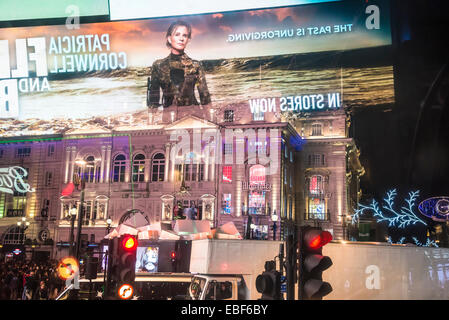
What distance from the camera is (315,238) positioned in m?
6.39

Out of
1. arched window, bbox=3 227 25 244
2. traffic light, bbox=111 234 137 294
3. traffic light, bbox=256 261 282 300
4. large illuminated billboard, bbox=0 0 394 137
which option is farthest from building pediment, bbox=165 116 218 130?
traffic light, bbox=256 261 282 300

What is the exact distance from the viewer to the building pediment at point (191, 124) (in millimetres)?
36281

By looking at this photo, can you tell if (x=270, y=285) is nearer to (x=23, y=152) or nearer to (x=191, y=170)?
(x=191, y=170)

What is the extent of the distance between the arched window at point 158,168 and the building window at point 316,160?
11.3 meters

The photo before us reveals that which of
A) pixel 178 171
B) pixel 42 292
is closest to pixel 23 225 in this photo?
pixel 178 171

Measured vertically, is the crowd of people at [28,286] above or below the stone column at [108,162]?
below

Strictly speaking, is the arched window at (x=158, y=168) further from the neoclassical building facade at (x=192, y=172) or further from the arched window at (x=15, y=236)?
the arched window at (x=15, y=236)

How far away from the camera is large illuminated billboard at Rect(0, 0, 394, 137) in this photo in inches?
1016

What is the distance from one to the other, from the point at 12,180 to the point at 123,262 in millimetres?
32521

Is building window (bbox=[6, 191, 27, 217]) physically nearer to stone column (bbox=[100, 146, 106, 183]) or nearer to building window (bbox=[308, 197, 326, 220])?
stone column (bbox=[100, 146, 106, 183])

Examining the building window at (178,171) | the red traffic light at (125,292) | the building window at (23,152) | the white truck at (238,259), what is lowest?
the white truck at (238,259)

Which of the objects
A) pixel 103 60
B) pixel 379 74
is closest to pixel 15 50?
pixel 103 60

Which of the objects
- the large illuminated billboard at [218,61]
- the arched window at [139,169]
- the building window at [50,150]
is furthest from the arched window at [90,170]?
the large illuminated billboard at [218,61]

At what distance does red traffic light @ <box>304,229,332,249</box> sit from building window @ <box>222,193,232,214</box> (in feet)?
93.6
